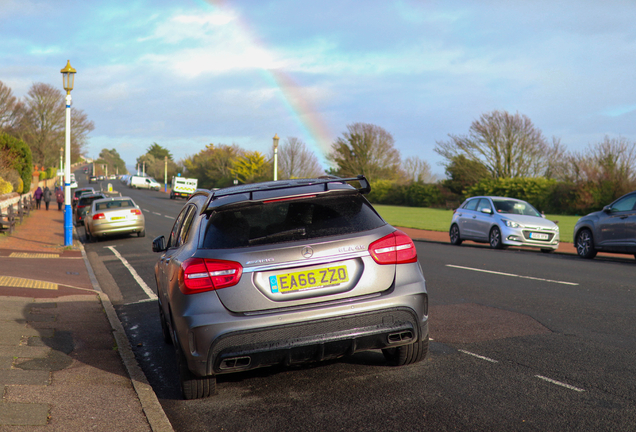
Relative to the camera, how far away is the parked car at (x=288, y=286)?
407cm

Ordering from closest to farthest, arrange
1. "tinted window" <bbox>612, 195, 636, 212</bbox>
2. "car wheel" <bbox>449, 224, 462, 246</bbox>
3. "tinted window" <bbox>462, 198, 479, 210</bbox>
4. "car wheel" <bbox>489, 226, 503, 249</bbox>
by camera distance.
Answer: "tinted window" <bbox>612, 195, 636, 212</bbox> < "car wheel" <bbox>489, 226, 503, 249</bbox> < "tinted window" <bbox>462, 198, 479, 210</bbox> < "car wheel" <bbox>449, 224, 462, 246</bbox>

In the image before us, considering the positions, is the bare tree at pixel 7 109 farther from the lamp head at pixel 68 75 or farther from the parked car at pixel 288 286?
the parked car at pixel 288 286

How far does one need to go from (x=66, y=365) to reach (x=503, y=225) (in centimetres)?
1373

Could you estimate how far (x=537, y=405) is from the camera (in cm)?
401

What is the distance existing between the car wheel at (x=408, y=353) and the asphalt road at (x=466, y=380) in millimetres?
81

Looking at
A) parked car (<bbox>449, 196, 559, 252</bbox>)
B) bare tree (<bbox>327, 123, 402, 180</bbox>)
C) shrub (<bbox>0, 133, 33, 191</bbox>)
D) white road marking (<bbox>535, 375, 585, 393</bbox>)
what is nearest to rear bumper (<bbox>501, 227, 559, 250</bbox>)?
parked car (<bbox>449, 196, 559, 252</bbox>)

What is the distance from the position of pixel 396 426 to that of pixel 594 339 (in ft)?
9.95

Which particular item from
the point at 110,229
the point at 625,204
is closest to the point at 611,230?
the point at 625,204

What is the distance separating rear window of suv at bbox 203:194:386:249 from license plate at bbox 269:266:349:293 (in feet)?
0.90

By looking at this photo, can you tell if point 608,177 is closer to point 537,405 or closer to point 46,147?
point 537,405

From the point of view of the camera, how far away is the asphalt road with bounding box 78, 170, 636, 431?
385cm

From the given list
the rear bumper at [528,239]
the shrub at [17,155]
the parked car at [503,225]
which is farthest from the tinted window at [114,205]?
the shrub at [17,155]

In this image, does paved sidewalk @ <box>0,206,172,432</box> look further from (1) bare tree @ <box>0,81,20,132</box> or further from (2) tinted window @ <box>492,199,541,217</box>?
(1) bare tree @ <box>0,81,20,132</box>

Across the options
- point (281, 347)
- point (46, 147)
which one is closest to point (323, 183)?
point (281, 347)
